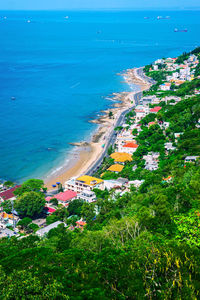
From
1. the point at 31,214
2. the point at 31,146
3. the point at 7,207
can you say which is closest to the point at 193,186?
the point at 31,214

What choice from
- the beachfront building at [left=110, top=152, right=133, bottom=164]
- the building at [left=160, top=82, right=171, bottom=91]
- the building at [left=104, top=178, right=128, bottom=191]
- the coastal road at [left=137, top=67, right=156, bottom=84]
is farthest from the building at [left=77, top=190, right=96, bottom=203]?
the coastal road at [left=137, top=67, right=156, bottom=84]

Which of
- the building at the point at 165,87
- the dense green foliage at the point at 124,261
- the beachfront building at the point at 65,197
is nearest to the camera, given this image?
the dense green foliage at the point at 124,261

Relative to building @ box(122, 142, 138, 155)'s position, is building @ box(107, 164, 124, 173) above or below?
below

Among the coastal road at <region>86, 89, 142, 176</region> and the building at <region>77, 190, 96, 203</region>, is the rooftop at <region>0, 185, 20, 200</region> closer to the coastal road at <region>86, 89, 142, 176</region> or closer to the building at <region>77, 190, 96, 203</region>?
the building at <region>77, 190, 96, 203</region>

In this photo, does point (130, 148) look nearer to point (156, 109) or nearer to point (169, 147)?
point (169, 147)

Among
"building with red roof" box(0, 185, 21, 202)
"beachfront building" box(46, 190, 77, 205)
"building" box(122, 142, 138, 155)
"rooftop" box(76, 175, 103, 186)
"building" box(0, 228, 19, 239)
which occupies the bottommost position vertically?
"building" box(0, 228, 19, 239)

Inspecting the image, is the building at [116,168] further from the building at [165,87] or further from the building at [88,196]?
the building at [165,87]

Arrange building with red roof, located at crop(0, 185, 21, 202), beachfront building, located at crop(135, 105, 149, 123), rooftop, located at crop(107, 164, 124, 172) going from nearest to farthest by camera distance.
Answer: building with red roof, located at crop(0, 185, 21, 202)
rooftop, located at crop(107, 164, 124, 172)
beachfront building, located at crop(135, 105, 149, 123)

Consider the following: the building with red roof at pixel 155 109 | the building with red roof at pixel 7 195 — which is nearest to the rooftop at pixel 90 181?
the building with red roof at pixel 7 195
